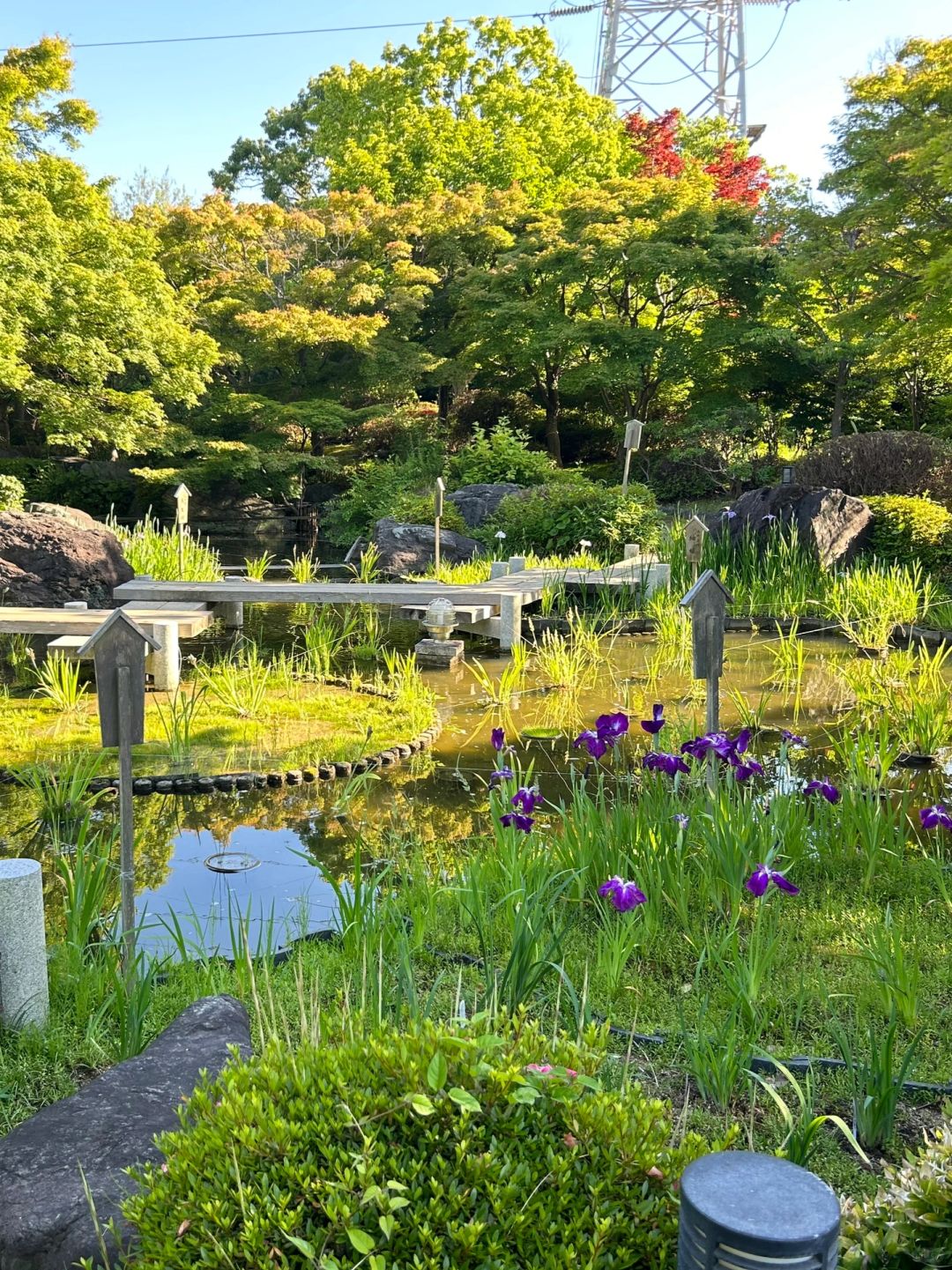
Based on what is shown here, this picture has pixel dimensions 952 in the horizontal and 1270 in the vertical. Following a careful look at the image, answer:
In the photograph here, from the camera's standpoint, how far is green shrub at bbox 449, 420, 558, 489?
17.1m

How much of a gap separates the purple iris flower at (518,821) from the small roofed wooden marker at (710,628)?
909 millimetres

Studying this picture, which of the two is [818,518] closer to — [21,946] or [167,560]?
[167,560]

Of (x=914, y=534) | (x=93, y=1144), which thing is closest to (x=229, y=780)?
(x=93, y=1144)

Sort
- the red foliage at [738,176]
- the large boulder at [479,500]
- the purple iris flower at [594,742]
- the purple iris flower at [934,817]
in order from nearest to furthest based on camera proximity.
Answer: the purple iris flower at [934,817] < the purple iris flower at [594,742] < the large boulder at [479,500] < the red foliage at [738,176]

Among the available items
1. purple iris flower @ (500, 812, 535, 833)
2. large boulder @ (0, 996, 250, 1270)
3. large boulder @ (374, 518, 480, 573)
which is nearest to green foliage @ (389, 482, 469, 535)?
large boulder @ (374, 518, 480, 573)

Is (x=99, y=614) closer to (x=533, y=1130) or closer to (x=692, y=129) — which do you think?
(x=533, y=1130)

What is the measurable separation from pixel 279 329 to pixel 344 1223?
18098mm

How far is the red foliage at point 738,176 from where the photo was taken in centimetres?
2098

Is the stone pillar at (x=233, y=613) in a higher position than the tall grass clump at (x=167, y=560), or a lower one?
lower

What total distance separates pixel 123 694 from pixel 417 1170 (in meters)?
1.89

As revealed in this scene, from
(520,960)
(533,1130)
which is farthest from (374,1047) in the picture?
(520,960)

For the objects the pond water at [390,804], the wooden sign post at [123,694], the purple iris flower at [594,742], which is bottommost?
the pond water at [390,804]

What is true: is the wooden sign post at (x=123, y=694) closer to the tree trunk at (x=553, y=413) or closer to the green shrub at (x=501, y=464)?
the green shrub at (x=501, y=464)

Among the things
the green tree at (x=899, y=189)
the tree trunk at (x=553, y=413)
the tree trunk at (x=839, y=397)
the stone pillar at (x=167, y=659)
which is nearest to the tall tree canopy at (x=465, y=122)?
the tree trunk at (x=553, y=413)
